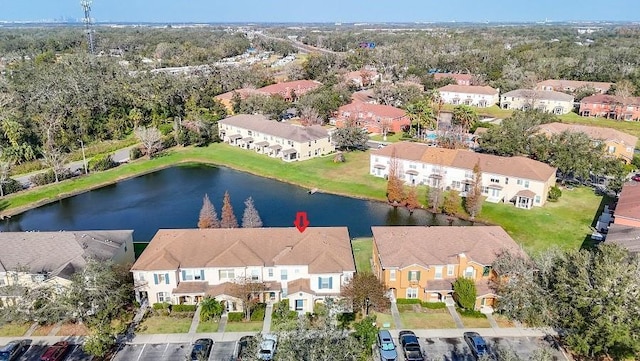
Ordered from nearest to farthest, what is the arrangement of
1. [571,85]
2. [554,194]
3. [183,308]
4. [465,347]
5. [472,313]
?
[465,347] < [472,313] < [183,308] < [554,194] < [571,85]

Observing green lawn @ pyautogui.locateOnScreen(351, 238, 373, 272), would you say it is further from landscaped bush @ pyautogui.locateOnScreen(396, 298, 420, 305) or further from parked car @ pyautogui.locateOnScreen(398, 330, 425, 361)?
parked car @ pyautogui.locateOnScreen(398, 330, 425, 361)

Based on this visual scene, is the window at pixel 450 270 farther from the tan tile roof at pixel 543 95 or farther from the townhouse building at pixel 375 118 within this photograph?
the tan tile roof at pixel 543 95

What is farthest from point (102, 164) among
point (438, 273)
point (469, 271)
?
point (469, 271)

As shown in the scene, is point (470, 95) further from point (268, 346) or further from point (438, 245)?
point (268, 346)

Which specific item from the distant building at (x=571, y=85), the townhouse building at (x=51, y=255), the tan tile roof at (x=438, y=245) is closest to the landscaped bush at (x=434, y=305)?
the tan tile roof at (x=438, y=245)

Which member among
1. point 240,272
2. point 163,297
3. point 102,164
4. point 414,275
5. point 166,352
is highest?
point 240,272

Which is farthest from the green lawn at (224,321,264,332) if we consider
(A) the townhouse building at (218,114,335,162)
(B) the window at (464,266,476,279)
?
(A) the townhouse building at (218,114,335,162)

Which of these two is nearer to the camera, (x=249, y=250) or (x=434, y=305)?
(x=434, y=305)
